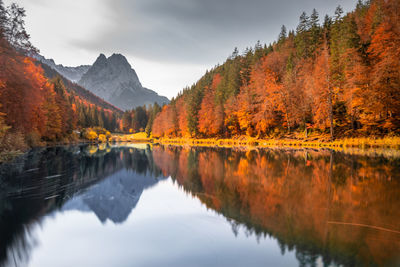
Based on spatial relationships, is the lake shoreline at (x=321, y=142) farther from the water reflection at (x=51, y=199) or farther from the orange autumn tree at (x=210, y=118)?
the water reflection at (x=51, y=199)

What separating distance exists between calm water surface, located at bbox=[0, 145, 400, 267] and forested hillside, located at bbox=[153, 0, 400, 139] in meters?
17.7

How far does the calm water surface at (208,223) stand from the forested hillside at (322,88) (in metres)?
17.7

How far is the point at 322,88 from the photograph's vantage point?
28609mm

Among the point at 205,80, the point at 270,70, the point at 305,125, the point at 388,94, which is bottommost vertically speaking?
the point at 305,125

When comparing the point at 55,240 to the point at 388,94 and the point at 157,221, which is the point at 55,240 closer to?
the point at 157,221

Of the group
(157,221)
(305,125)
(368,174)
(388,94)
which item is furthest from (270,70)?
(157,221)

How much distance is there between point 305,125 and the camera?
3269 centimetres

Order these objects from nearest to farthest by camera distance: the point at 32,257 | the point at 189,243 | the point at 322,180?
the point at 32,257 < the point at 189,243 < the point at 322,180

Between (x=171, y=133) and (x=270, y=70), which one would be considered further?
(x=171, y=133)

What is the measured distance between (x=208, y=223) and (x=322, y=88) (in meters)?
29.5

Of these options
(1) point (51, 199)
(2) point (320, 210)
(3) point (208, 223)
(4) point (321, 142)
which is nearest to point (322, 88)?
(4) point (321, 142)

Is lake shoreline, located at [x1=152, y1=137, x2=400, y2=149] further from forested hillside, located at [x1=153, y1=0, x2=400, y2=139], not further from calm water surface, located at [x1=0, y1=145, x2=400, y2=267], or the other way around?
calm water surface, located at [x1=0, y1=145, x2=400, y2=267]

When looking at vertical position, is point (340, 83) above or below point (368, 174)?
above

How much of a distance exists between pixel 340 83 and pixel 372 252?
30.2 metres
